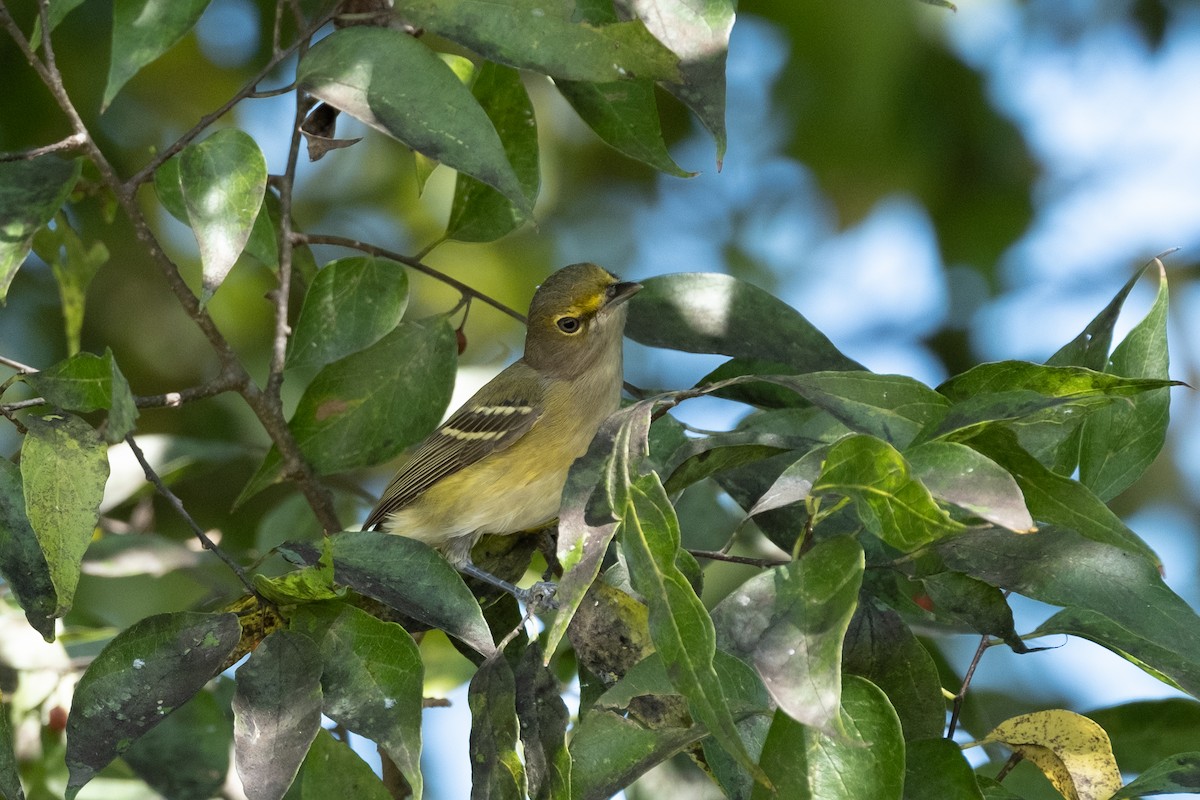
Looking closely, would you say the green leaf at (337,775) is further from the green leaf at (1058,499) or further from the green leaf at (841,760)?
the green leaf at (1058,499)

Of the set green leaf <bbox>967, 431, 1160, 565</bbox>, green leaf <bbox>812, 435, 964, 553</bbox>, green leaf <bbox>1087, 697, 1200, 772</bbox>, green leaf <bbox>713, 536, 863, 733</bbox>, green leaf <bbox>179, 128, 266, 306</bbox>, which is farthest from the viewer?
green leaf <bbox>1087, 697, 1200, 772</bbox>

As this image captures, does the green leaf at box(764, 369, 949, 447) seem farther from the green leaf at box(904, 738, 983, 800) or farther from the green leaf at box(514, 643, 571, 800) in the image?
the green leaf at box(514, 643, 571, 800)

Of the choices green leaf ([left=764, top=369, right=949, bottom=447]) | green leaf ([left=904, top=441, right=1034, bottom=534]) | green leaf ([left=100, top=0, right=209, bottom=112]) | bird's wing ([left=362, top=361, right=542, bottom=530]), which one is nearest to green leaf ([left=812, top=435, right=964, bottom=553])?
green leaf ([left=904, top=441, right=1034, bottom=534])

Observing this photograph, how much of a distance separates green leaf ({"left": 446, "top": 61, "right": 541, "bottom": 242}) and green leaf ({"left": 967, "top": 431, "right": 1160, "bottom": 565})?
38.2 inches

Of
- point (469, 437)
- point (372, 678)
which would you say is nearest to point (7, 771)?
point (372, 678)

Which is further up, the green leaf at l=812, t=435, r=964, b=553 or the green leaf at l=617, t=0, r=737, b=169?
the green leaf at l=617, t=0, r=737, b=169

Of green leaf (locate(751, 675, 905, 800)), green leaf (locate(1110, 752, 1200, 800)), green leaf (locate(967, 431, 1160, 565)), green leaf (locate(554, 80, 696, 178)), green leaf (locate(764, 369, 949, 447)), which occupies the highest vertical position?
green leaf (locate(554, 80, 696, 178))

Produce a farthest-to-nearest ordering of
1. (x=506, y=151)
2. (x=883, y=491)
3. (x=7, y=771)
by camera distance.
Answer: (x=506, y=151) → (x=7, y=771) → (x=883, y=491)

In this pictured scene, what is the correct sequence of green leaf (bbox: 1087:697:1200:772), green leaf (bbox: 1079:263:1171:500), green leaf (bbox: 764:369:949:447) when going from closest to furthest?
green leaf (bbox: 764:369:949:447)
green leaf (bbox: 1079:263:1171:500)
green leaf (bbox: 1087:697:1200:772)

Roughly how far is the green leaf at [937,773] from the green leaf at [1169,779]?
20 centimetres

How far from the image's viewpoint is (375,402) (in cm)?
254

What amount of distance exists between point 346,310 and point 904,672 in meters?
1.17

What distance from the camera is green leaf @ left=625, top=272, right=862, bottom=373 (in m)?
2.27

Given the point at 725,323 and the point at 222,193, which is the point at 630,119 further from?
the point at 222,193
